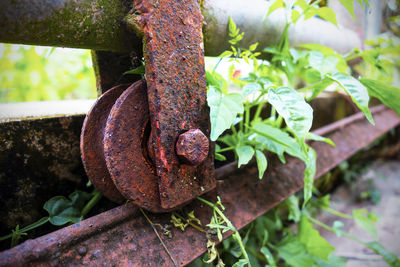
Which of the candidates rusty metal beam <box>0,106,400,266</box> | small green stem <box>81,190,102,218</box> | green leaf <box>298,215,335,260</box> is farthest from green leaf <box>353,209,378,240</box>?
small green stem <box>81,190,102,218</box>

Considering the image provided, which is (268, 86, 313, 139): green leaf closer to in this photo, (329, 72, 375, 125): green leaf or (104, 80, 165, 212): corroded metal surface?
(329, 72, 375, 125): green leaf

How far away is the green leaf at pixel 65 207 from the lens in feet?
2.27

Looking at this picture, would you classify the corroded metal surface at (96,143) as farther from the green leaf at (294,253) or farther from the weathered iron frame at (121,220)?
the green leaf at (294,253)

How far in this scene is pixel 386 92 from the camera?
0.81 metres

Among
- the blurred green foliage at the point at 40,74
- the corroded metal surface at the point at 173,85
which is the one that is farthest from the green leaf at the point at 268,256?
the blurred green foliage at the point at 40,74

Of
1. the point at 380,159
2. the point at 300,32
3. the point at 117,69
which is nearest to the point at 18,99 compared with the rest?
the point at 117,69

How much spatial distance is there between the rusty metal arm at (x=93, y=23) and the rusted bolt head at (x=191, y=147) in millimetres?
320

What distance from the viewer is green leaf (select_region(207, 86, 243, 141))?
0.61 meters

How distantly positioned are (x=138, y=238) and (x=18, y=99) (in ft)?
6.54

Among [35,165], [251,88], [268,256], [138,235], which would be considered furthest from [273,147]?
[35,165]

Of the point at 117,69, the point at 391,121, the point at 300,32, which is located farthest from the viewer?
the point at 391,121

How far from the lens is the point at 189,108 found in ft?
2.19

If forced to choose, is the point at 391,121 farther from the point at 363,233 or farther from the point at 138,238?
the point at 138,238

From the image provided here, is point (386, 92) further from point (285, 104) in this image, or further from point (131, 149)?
point (131, 149)
